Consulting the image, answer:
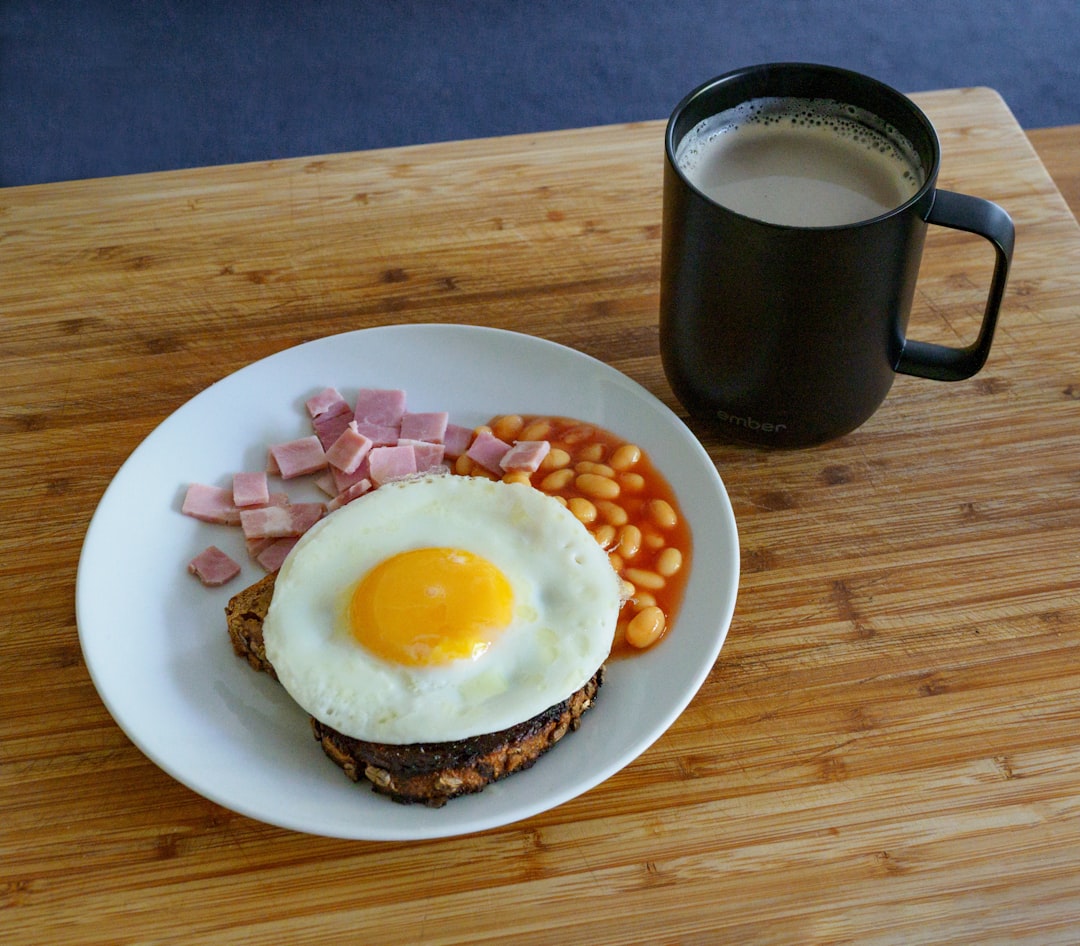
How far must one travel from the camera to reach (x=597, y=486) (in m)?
1.62

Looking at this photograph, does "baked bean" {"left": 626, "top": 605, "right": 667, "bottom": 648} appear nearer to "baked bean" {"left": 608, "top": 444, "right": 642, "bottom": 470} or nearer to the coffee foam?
"baked bean" {"left": 608, "top": 444, "right": 642, "bottom": 470}

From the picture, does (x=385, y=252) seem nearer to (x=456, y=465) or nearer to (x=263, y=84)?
(x=456, y=465)

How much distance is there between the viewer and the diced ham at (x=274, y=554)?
5.16ft

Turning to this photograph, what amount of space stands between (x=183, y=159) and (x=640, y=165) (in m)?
2.29

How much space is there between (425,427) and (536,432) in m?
0.17

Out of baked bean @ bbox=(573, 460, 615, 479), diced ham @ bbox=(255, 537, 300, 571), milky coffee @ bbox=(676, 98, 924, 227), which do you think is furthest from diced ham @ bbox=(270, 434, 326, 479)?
milky coffee @ bbox=(676, 98, 924, 227)

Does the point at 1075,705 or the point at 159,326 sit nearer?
the point at 1075,705

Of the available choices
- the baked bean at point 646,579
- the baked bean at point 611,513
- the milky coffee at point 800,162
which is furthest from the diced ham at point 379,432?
the milky coffee at point 800,162

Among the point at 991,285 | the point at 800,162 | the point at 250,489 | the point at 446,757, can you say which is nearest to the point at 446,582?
the point at 446,757

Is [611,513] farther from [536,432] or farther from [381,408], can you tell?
[381,408]

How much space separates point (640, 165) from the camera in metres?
2.22

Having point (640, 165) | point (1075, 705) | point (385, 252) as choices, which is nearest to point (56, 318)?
point (385, 252)

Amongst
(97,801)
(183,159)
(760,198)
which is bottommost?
(183,159)

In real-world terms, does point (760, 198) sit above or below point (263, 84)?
above
